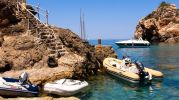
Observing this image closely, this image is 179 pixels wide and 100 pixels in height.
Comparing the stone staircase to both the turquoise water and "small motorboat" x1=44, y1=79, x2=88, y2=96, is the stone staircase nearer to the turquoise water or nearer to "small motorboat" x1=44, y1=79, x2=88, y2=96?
the turquoise water

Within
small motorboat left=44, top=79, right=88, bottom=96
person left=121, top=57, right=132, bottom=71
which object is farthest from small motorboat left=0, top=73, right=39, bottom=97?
person left=121, top=57, right=132, bottom=71

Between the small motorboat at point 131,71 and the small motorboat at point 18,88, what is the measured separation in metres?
9.69

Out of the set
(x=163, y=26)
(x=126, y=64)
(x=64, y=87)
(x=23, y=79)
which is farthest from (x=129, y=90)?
(x=163, y=26)

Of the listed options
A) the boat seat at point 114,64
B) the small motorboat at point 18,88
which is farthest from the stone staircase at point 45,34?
the small motorboat at point 18,88

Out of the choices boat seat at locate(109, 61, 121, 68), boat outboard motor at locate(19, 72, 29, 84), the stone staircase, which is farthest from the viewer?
boat seat at locate(109, 61, 121, 68)

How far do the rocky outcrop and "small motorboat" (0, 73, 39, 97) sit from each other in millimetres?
94590

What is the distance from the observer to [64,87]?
24.5 meters

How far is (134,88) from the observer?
28953mm

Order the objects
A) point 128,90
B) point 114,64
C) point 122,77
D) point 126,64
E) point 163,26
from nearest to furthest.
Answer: point 128,90
point 122,77
point 126,64
point 114,64
point 163,26

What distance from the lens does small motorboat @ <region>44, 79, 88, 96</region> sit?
80.3 ft

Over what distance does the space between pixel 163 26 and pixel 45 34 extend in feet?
308

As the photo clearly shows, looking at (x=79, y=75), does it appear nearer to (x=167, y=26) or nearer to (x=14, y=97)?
(x=14, y=97)

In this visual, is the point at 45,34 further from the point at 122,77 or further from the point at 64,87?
the point at 64,87

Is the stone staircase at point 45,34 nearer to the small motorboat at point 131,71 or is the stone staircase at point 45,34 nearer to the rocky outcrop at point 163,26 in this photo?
the small motorboat at point 131,71
